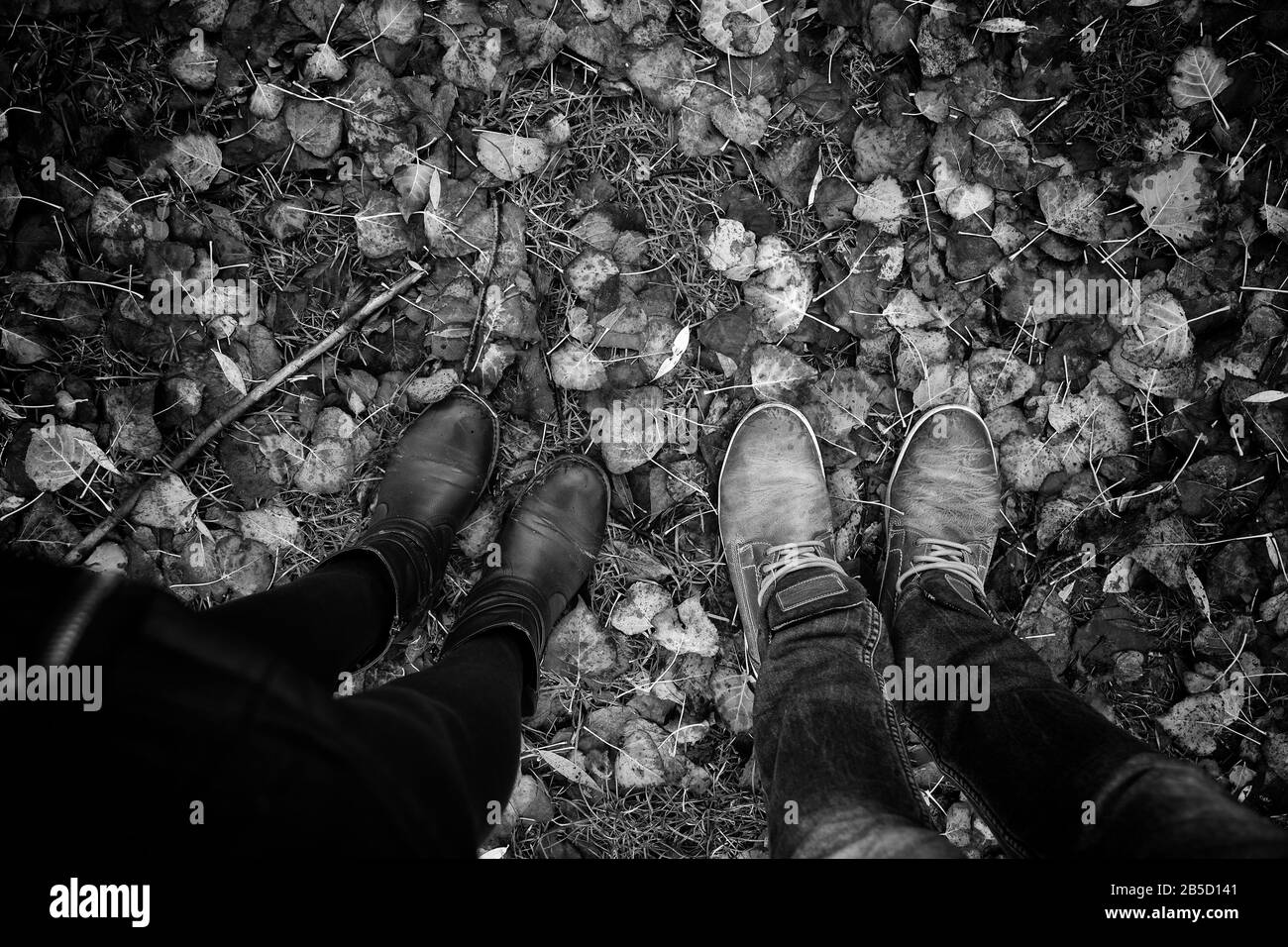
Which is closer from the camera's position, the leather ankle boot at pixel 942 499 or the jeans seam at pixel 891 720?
the jeans seam at pixel 891 720

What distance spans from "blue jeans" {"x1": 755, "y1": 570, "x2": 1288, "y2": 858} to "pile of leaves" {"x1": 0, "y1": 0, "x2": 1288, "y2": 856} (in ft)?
0.97

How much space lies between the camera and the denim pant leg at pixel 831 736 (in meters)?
0.95

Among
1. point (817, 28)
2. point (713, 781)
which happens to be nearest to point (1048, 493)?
point (713, 781)

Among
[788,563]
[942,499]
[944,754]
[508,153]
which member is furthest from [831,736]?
[508,153]

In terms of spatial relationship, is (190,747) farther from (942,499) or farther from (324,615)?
(942,499)

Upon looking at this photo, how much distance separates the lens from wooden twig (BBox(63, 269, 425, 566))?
1.50 metres

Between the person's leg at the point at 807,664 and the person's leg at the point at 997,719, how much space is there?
4.4 inches

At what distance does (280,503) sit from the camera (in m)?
1.54

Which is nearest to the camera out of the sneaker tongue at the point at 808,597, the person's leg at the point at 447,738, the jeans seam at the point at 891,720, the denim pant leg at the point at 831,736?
the person's leg at the point at 447,738

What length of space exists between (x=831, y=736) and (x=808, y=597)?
1.04ft

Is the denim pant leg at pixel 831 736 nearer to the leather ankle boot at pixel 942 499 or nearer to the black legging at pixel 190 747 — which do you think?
the leather ankle boot at pixel 942 499

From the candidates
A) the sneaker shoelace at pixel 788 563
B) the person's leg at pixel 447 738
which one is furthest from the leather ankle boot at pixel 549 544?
the sneaker shoelace at pixel 788 563

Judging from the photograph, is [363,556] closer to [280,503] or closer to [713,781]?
[280,503]

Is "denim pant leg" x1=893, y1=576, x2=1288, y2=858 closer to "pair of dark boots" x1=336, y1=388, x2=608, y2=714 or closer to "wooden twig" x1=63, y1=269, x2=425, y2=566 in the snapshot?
"pair of dark boots" x1=336, y1=388, x2=608, y2=714
